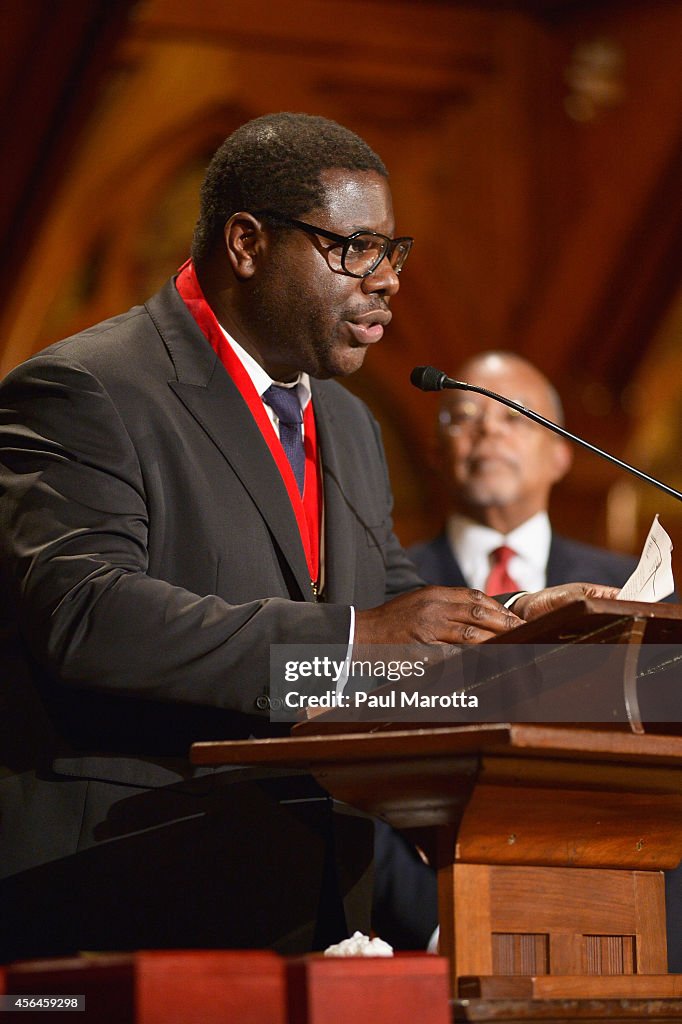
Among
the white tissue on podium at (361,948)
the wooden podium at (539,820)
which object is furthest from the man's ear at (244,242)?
the white tissue on podium at (361,948)

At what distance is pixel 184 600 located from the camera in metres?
1.84

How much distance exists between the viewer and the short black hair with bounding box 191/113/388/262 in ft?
7.24

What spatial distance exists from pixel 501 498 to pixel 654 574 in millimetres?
2419

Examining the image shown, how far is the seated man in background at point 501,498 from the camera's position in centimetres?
391

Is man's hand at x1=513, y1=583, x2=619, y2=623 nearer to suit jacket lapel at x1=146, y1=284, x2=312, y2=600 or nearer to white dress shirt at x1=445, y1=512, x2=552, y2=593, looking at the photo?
suit jacket lapel at x1=146, y1=284, x2=312, y2=600

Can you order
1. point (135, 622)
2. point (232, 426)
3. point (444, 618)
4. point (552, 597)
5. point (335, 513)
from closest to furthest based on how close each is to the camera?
point (444, 618), point (135, 622), point (552, 597), point (232, 426), point (335, 513)

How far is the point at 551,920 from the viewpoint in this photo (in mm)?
1579

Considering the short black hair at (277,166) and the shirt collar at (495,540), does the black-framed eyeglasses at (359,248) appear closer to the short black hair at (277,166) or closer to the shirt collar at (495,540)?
the short black hair at (277,166)

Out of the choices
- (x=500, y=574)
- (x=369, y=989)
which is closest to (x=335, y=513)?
(x=369, y=989)

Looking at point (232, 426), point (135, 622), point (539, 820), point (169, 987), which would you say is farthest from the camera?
point (232, 426)

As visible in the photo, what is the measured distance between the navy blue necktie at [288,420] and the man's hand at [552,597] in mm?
464

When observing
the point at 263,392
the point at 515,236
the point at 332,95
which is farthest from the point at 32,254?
the point at 263,392
